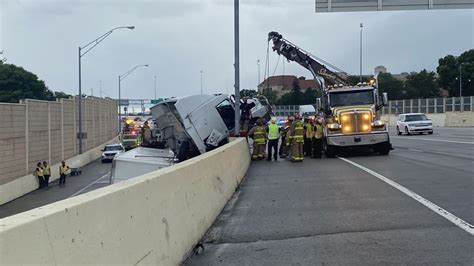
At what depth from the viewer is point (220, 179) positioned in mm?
11781

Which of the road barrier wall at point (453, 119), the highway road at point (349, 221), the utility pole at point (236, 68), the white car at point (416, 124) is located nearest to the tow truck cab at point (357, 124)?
the utility pole at point (236, 68)

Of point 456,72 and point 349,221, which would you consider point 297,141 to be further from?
point 456,72

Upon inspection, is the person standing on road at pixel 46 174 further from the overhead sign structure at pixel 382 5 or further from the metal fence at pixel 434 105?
the metal fence at pixel 434 105

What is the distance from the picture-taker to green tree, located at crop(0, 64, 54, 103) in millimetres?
88750

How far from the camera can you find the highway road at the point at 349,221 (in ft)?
24.1

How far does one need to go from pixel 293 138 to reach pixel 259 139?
1753 mm

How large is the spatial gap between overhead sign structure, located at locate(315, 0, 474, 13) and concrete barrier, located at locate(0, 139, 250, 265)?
1574 cm

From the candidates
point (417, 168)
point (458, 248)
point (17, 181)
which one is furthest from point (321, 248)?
point (17, 181)

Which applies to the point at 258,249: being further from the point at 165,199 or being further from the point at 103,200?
the point at 103,200

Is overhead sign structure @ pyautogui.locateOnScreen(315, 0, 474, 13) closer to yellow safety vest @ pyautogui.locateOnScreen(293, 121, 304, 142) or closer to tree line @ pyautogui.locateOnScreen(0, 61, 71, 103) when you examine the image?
yellow safety vest @ pyautogui.locateOnScreen(293, 121, 304, 142)

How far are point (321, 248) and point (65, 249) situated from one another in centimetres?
436

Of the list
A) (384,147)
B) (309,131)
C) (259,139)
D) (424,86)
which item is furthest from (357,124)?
(424,86)

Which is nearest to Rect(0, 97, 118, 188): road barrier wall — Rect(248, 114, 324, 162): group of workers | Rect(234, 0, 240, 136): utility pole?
Rect(234, 0, 240, 136): utility pole

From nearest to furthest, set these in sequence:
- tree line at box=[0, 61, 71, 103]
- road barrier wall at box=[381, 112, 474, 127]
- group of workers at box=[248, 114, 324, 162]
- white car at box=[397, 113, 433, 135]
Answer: group of workers at box=[248, 114, 324, 162], white car at box=[397, 113, 433, 135], road barrier wall at box=[381, 112, 474, 127], tree line at box=[0, 61, 71, 103]
